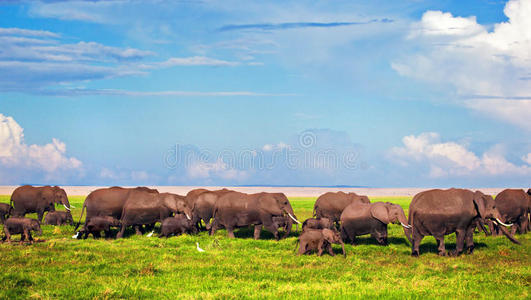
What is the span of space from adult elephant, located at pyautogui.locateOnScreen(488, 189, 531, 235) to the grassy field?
4580 mm

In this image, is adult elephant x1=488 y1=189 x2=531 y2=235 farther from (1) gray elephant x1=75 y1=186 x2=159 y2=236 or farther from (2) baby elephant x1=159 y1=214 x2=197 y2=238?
(1) gray elephant x1=75 y1=186 x2=159 y2=236

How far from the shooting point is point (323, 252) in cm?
1975

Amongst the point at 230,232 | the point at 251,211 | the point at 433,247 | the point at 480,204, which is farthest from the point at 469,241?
the point at 230,232

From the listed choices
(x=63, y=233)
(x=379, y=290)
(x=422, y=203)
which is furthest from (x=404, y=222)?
(x=63, y=233)

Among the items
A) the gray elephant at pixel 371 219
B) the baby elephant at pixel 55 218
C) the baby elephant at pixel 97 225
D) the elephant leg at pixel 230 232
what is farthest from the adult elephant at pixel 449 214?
the baby elephant at pixel 55 218

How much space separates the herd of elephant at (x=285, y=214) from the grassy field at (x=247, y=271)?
34.1 inches

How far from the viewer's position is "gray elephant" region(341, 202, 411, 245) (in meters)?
20.5

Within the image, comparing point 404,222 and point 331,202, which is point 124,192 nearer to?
→ point 331,202

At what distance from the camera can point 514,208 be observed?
1033 inches

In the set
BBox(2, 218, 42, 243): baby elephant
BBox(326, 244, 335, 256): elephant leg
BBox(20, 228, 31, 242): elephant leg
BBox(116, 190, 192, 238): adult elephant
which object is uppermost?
BBox(116, 190, 192, 238): adult elephant

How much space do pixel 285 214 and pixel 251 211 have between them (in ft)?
6.61

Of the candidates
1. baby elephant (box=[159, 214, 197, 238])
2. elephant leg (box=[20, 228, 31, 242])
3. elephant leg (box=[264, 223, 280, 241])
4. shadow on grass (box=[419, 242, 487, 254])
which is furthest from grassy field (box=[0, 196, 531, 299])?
baby elephant (box=[159, 214, 197, 238])

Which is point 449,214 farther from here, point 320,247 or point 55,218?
point 55,218

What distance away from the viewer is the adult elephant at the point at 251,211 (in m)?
23.5
